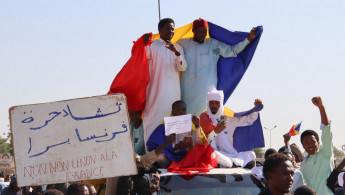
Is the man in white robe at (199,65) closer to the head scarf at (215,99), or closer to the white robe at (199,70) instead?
the white robe at (199,70)

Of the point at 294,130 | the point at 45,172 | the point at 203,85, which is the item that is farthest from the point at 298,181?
the point at 294,130

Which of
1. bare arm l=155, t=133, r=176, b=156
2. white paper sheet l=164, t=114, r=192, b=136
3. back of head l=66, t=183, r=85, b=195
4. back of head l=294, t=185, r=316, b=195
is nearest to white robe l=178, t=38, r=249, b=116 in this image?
bare arm l=155, t=133, r=176, b=156

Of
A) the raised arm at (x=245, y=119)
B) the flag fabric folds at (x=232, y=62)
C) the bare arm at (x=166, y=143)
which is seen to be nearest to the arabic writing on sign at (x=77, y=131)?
the bare arm at (x=166, y=143)

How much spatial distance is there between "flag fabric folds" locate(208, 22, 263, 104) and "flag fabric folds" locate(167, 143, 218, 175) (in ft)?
6.03

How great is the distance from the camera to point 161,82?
9.39m

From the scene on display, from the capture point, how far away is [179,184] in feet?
24.6

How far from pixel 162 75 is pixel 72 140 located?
309 cm

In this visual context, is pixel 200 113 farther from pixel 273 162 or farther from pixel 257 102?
pixel 273 162

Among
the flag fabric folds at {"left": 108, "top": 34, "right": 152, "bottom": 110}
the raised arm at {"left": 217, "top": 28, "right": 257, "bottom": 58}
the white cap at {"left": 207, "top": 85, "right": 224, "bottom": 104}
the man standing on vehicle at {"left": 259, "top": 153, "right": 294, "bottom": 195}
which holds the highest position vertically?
the raised arm at {"left": 217, "top": 28, "right": 257, "bottom": 58}

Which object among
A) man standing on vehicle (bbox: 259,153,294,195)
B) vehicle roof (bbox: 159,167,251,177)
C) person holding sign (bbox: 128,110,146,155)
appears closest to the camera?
man standing on vehicle (bbox: 259,153,294,195)

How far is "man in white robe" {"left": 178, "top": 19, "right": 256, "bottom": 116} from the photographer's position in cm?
948

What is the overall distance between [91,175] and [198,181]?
1.55 meters

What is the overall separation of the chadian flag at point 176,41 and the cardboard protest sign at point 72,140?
9.14ft

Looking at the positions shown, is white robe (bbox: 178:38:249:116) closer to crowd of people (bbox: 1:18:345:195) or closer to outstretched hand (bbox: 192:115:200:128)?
crowd of people (bbox: 1:18:345:195)
